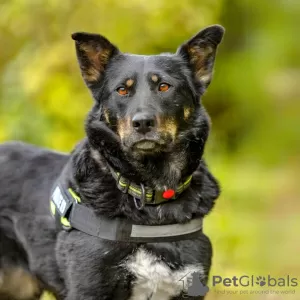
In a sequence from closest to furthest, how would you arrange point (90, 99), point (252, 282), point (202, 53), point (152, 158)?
point (152, 158)
point (202, 53)
point (252, 282)
point (90, 99)

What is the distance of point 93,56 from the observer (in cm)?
401

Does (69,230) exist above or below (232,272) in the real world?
above

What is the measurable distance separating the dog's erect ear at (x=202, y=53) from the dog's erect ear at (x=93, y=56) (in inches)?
17.1

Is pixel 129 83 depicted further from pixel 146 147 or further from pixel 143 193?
pixel 143 193

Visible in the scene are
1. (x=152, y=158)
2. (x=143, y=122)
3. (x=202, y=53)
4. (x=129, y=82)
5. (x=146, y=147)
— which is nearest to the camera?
(x=143, y=122)

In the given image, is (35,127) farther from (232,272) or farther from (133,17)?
(232,272)

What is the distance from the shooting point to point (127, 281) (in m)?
3.64

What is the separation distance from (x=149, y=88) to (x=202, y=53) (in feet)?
1.65

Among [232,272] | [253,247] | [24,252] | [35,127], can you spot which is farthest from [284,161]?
[24,252]

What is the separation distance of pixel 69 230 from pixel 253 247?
15.8 ft

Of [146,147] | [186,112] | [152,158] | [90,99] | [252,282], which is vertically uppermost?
[186,112]

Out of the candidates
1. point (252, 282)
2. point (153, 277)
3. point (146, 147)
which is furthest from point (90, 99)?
point (153, 277)

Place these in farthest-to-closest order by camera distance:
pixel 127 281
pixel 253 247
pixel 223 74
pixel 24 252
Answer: pixel 223 74 → pixel 253 247 → pixel 24 252 → pixel 127 281

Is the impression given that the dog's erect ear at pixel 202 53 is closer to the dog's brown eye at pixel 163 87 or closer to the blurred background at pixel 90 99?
the dog's brown eye at pixel 163 87
